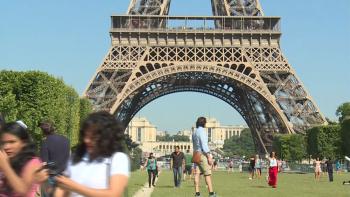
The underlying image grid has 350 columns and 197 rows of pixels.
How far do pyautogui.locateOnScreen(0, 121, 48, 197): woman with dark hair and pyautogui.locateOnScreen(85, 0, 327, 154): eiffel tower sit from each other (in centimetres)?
4490

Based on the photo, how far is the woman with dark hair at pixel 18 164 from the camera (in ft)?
16.5

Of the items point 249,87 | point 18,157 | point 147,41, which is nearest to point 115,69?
point 147,41

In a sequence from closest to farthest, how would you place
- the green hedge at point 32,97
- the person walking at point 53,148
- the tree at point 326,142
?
the person walking at point 53,148
the green hedge at point 32,97
the tree at point 326,142

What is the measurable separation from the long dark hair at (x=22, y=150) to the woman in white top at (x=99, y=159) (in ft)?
1.52

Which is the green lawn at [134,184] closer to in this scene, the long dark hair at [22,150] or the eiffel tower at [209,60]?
the long dark hair at [22,150]

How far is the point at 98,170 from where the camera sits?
4.82 m

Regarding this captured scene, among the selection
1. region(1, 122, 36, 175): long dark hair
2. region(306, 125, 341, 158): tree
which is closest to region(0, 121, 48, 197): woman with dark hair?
region(1, 122, 36, 175): long dark hair

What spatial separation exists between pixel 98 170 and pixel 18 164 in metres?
0.74

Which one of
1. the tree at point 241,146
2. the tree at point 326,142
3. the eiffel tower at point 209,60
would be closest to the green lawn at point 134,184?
the eiffel tower at point 209,60

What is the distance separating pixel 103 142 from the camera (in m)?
4.87

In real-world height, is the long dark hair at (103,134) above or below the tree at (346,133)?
below

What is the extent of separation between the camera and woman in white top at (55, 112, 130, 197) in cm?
474

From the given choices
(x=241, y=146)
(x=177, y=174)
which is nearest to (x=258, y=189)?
(x=177, y=174)

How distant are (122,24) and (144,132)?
482ft
